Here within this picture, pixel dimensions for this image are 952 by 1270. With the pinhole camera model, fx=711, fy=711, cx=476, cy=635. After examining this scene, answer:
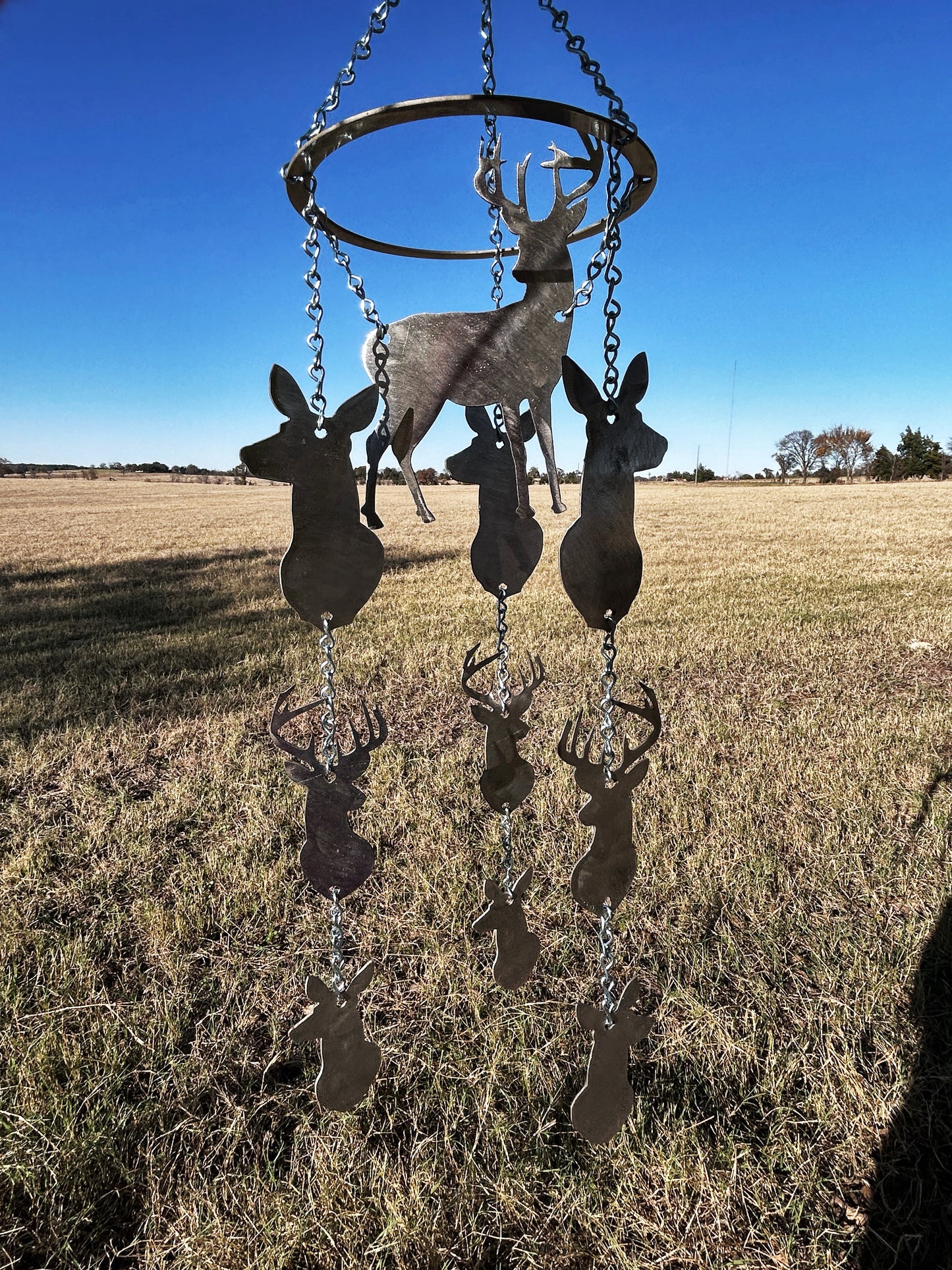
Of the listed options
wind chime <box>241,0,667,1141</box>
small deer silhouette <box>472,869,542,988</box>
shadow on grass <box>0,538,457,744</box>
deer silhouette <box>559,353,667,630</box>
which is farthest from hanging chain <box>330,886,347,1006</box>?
shadow on grass <box>0,538,457,744</box>

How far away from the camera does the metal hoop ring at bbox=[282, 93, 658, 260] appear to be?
57.6 inches

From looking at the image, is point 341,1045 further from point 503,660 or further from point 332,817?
point 503,660

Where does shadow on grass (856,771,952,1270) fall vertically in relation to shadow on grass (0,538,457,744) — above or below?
below

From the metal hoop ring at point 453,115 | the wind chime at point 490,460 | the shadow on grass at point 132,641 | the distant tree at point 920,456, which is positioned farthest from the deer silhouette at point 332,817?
the distant tree at point 920,456

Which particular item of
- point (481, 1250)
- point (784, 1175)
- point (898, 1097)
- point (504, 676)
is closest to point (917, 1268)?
point (784, 1175)

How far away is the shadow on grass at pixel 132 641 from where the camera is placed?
553 centimetres

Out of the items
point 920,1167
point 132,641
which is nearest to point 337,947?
point 920,1167

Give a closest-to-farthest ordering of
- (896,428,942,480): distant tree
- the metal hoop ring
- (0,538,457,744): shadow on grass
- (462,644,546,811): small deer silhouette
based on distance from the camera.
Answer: the metal hoop ring < (462,644,546,811): small deer silhouette < (0,538,457,744): shadow on grass < (896,428,942,480): distant tree

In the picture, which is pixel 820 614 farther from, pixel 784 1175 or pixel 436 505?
pixel 436 505

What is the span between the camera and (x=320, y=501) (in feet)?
5.02

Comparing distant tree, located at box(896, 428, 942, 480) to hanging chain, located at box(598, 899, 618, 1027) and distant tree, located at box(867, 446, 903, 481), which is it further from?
hanging chain, located at box(598, 899, 618, 1027)

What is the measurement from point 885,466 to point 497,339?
7335cm

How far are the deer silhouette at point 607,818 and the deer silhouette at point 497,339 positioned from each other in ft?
2.51

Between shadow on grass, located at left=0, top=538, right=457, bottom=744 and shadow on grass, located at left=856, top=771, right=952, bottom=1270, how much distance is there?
4.72 metres
